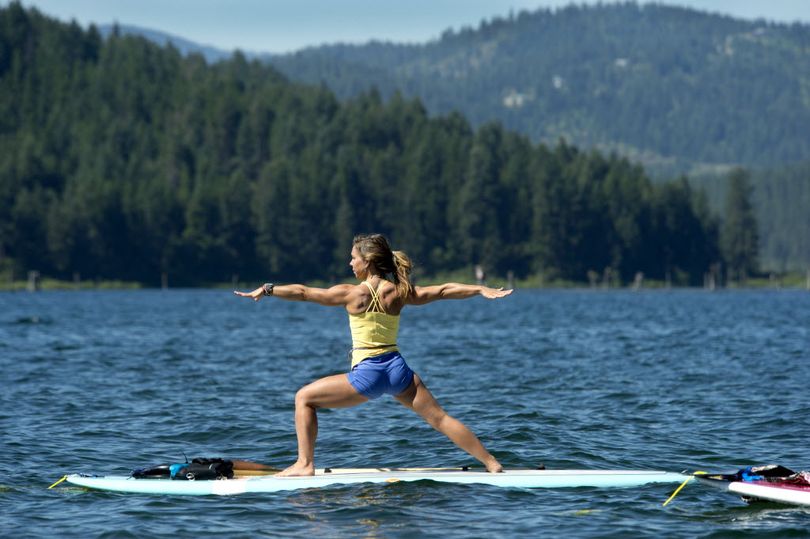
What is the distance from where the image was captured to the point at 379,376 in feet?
48.5

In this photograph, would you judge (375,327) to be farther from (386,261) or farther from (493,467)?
(493,467)

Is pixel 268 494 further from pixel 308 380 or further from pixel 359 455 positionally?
pixel 308 380

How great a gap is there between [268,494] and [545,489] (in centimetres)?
359

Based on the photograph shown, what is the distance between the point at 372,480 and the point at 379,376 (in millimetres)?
1911

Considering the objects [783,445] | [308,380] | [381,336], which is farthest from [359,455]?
[308,380]

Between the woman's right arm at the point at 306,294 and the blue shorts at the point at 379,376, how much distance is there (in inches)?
31.9

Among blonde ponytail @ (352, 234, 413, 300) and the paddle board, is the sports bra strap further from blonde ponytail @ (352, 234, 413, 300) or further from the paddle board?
the paddle board

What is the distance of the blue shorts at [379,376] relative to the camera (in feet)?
48.5

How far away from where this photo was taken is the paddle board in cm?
1575

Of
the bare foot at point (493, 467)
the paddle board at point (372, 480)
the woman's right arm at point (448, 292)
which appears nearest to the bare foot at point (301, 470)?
the paddle board at point (372, 480)

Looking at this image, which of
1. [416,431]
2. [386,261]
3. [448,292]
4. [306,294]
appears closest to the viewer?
[306,294]

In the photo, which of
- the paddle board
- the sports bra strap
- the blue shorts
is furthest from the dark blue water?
the sports bra strap

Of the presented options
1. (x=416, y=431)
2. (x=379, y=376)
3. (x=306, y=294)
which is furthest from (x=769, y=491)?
(x=416, y=431)

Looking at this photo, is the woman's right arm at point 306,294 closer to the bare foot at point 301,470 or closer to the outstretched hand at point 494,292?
the outstretched hand at point 494,292
